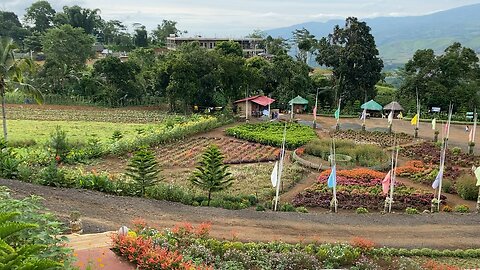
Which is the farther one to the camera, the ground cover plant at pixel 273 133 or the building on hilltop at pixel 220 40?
the building on hilltop at pixel 220 40

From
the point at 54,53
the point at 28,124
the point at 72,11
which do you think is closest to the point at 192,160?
the point at 28,124

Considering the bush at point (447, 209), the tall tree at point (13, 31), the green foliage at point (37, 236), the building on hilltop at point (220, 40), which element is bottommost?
the bush at point (447, 209)

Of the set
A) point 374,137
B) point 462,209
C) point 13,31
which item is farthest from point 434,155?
point 13,31

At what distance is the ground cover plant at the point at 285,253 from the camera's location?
10.1 metres

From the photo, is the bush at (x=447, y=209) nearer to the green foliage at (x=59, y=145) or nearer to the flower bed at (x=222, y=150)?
the flower bed at (x=222, y=150)

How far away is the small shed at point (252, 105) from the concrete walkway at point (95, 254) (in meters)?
25.3

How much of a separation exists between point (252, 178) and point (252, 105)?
17.1 metres

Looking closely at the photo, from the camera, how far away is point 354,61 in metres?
38.1

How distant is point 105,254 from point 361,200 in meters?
10.1

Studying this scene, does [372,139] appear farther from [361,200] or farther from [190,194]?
[190,194]

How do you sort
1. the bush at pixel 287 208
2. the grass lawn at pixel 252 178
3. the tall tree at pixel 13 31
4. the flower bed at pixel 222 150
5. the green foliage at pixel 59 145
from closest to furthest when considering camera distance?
the bush at pixel 287 208, the grass lawn at pixel 252 178, the green foliage at pixel 59 145, the flower bed at pixel 222 150, the tall tree at pixel 13 31

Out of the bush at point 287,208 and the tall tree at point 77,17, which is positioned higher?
the tall tree at point 77,17

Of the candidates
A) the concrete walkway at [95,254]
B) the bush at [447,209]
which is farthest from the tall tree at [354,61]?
the concrete walkway at [95,254]

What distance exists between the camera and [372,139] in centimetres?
2791
